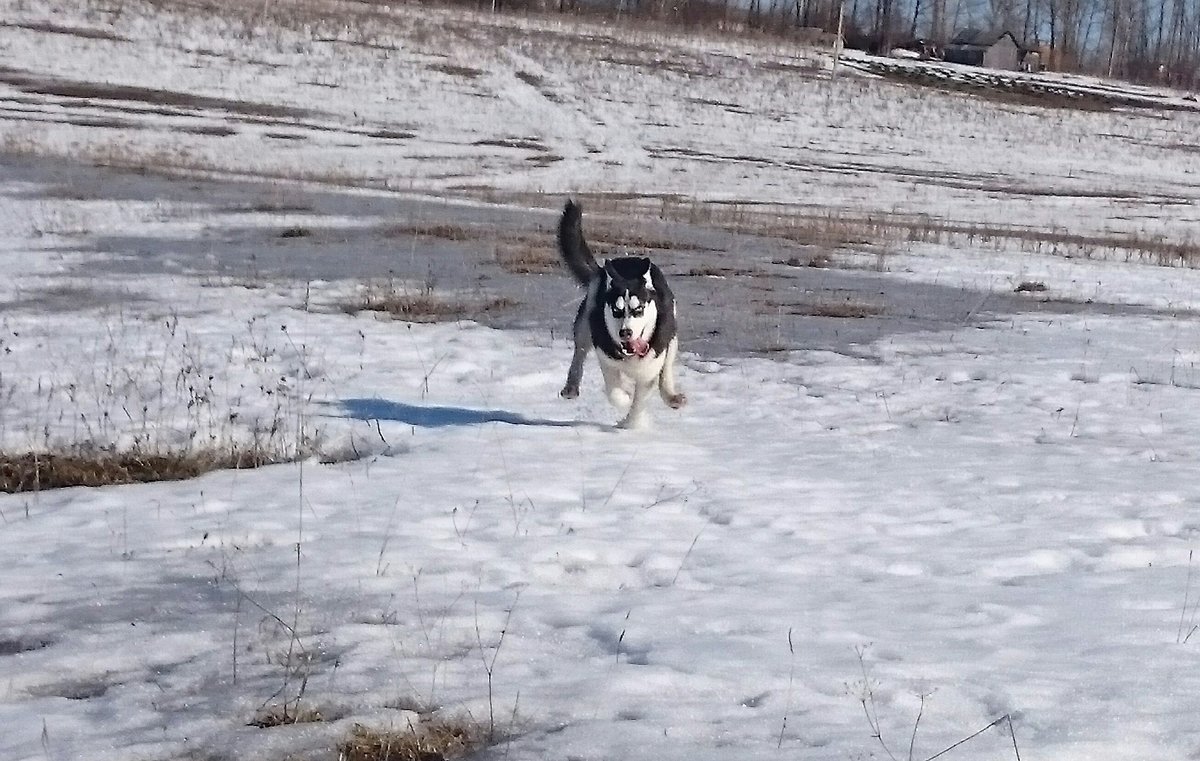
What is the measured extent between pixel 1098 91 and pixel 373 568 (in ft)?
253

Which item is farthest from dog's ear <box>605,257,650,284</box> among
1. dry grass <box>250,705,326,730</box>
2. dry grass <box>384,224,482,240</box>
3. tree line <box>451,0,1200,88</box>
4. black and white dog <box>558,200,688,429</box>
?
tree line <box>451,0,1200,88</box>

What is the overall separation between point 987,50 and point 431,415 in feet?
318

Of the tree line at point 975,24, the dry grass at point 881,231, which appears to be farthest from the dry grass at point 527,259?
the tree line at point 975,24

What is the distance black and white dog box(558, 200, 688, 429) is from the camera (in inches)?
322

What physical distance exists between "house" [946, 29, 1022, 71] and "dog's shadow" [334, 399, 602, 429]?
9547 centimetres

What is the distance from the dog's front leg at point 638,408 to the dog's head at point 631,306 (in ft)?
0.87

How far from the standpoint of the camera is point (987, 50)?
98.1 metres

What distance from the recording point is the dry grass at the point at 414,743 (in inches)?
146

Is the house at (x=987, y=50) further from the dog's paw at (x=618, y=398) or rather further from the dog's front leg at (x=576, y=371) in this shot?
the dog's paw at (x=618, y=398)

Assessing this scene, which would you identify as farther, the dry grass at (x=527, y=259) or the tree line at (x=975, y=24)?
the tree line at (x=975, y=24)

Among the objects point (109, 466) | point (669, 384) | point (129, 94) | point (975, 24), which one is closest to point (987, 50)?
point (975, 24)

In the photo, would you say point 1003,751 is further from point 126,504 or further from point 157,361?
point 157,361

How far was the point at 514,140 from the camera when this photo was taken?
41.7m

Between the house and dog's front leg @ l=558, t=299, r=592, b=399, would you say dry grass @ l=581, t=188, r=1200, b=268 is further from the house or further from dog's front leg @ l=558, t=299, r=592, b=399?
the house
